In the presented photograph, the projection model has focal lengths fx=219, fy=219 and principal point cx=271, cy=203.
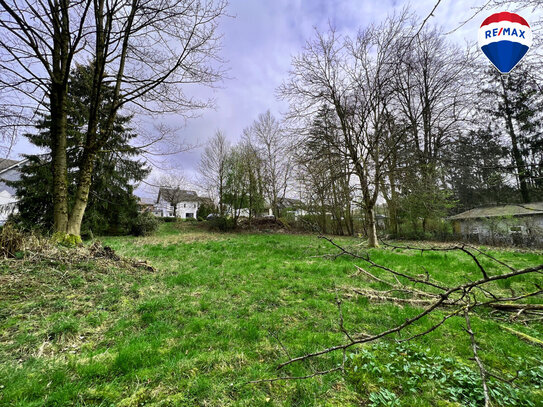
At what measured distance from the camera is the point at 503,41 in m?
3.22

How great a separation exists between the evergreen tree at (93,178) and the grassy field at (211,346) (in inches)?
206

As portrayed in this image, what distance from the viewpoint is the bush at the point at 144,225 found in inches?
547

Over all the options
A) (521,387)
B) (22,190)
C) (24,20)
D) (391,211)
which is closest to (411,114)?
(391,211)

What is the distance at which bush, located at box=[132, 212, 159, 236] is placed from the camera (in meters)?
13.9

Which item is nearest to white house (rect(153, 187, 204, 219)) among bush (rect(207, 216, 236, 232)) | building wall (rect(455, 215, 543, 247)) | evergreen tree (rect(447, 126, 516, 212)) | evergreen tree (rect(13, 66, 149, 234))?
bush (rect(207, 216, 236, 232))

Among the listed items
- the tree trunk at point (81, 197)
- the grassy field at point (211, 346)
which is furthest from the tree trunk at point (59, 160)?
the grassy field at point (211, 346)

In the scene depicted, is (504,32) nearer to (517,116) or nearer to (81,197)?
(81,197)

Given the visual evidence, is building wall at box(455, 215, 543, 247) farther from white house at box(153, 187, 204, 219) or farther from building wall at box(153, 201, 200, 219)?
building wall at box(153, 201, 200, 219)

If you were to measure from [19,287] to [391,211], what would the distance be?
16214 mm

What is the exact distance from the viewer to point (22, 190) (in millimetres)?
9969

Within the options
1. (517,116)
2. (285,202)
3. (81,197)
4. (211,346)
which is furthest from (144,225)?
(517,116)

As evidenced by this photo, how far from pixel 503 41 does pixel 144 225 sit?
16.3 meters

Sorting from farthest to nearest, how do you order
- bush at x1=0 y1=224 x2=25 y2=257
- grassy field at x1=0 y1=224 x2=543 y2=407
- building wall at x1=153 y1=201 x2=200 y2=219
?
building wall at x1=153 y1=201 x2=200 y2=219 < bush at x1=0 y1=224 x2=25 y2=257 < grassy field at x1=0 y1=224 x2=543 y2=407

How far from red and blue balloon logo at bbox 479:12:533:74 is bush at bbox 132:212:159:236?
1603 cm
